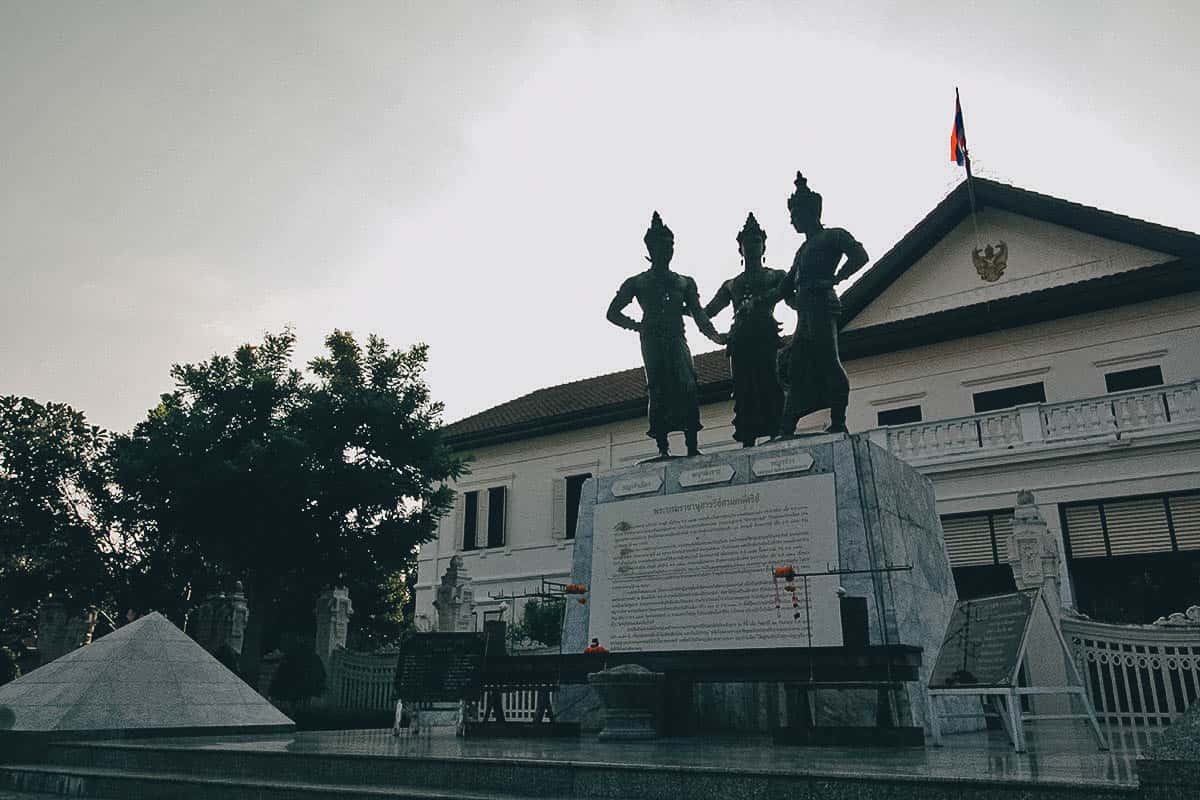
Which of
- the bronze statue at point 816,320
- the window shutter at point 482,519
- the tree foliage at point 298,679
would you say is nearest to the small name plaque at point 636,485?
the bronze statue at point 816,320

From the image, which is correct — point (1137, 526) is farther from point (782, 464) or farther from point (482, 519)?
point (482, 519)

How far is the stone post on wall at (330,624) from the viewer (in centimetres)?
1769

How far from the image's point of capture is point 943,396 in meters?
22.8

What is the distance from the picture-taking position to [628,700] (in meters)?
7.26

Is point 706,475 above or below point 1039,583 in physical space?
above

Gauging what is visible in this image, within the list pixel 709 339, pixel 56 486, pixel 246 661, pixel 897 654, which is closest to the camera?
pixel 897 654

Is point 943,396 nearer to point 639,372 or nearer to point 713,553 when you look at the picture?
point 639,372

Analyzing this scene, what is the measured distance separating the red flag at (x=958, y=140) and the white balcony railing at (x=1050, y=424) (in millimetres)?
6786

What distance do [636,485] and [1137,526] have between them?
13677 mm

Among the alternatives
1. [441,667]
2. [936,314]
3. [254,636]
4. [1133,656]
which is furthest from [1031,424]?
[254,636]

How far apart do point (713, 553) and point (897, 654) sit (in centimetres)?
239

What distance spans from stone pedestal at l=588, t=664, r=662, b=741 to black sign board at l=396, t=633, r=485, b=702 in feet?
5.36

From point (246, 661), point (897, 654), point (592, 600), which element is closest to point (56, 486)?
point (246, 661)

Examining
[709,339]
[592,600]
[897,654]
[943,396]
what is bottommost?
[897,654]
